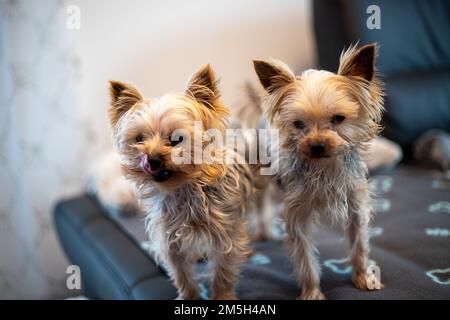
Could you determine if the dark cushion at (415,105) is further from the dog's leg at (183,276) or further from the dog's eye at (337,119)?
the dog's leg at (183,276)

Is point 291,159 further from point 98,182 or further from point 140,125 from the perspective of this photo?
point 98,182

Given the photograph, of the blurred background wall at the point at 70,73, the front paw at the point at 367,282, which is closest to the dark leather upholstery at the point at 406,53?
the blurred background wall at the point at 70,73

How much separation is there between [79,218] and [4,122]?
548 mm

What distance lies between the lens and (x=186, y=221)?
103 centimetres

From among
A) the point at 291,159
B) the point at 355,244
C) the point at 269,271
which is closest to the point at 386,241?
the point at 355,244

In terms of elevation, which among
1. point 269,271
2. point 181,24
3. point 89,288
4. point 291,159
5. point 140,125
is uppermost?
point 181,24

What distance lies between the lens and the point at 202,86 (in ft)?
3.22

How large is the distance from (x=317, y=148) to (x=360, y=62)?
0.22 m

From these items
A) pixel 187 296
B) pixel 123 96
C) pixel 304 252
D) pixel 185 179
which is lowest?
pixel 187 296

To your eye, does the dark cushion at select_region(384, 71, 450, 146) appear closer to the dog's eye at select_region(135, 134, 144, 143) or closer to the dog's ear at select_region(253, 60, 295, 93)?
the dog's ear at select_region(253, 60, 295, 93)

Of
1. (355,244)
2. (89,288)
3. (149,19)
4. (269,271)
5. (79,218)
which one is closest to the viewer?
(355,244)

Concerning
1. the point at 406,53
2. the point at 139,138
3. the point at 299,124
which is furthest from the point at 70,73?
the point at 406,53

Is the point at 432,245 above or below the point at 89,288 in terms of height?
above

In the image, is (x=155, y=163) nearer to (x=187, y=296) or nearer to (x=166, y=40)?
(x=187, y=296)
